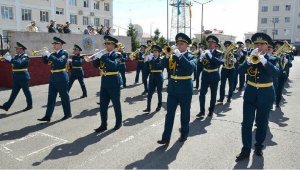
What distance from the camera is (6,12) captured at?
34.1m

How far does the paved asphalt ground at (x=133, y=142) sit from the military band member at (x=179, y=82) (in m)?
0.48

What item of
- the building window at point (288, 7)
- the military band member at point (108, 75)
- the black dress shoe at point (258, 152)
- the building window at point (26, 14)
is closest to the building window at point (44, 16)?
the building window at point (26, 14)

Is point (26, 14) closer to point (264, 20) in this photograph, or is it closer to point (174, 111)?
point (174, 111)

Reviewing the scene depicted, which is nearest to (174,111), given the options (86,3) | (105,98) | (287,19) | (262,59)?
(105,98)

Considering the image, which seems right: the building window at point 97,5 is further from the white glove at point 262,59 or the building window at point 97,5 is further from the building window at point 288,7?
the building window at point 288,7

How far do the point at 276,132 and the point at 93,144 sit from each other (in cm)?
400

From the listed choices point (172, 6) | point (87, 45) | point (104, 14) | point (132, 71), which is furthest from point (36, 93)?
point (104, 14)

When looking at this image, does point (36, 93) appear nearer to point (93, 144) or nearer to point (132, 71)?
point (93, 144)

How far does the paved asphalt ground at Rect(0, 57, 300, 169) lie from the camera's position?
514 centimetres

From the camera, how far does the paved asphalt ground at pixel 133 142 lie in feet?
16.9

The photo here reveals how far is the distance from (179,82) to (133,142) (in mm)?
1494

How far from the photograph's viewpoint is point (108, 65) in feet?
22.2

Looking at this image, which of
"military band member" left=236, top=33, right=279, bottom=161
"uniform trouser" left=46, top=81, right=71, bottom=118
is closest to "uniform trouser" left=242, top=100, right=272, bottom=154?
"military band member" left=236, top=33, right=279, bottom=161

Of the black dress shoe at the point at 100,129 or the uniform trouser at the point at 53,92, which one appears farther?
the uniform trouser at the point at 53,92
